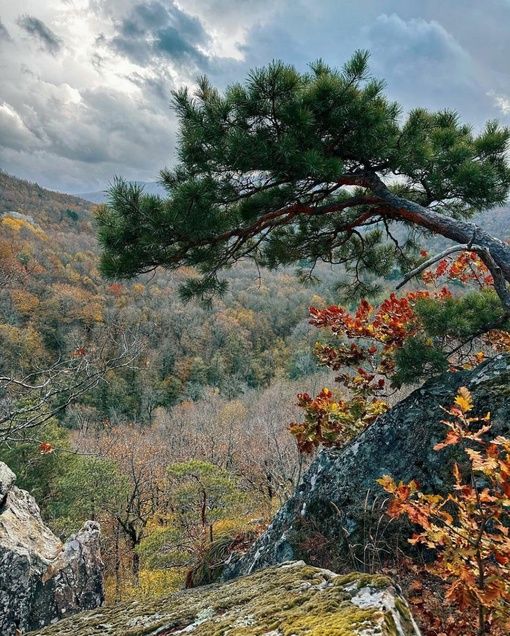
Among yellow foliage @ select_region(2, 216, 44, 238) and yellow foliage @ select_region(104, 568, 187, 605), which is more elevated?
yellow foliage @ select_region(2, 216, 44, 238)

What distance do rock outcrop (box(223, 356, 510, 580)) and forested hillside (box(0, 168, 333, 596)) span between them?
5.90 feet

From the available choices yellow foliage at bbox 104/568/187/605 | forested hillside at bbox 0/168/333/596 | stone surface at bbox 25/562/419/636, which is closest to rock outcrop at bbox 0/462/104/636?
forested hillside at bbox 0/168/333/596

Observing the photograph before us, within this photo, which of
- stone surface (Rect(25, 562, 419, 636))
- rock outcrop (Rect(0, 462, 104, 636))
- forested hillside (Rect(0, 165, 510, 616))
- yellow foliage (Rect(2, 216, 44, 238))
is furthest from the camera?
yellow foliage (Rect(2, 216, 44, 238))

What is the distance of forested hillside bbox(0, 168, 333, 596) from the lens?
671 cm

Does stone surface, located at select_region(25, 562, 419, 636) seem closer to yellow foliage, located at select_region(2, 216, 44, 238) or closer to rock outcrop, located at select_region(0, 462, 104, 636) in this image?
rock outcrop, located at select_region(0, 462, 104, 636)

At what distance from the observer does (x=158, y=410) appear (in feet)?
115

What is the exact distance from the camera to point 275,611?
43.9 inches

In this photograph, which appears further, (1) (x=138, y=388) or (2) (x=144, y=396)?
(1) (x=138, y=388)

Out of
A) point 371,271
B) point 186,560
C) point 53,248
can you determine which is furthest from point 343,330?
point 53,248

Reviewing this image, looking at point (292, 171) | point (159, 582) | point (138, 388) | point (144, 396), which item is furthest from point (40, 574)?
point (138, 388)

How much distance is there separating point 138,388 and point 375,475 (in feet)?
122

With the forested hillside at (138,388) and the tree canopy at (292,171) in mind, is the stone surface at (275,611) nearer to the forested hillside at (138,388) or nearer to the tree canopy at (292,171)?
the forested hillside at (138,388)

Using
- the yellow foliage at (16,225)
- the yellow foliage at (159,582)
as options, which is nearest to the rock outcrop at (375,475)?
the yellow foliage at (159,582)

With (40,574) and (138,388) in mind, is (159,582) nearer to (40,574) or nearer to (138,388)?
(40,574)
